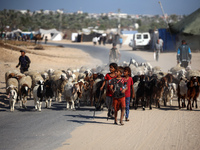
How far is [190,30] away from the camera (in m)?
35.9

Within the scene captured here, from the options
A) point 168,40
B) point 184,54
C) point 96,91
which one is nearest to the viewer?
point 96,91

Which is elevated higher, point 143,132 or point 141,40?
point 141,40

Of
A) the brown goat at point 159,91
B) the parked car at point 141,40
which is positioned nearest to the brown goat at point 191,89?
the brown goat at point 159,91

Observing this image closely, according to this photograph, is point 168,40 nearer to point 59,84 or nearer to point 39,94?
point 59,84

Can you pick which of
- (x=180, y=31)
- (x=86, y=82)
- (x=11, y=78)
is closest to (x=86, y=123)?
(x=86, y=82)

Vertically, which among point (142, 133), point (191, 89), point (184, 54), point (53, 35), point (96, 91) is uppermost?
point (53, 35)

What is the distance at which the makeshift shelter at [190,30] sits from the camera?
1415 inches

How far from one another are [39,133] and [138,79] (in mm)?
5287

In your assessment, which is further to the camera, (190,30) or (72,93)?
(190,30)

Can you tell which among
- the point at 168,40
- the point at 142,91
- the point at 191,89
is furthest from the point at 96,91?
the point at 168,40

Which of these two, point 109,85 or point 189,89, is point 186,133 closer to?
point 109,85

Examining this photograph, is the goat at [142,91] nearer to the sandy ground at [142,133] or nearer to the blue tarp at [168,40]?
the sandy ground at [142,133]

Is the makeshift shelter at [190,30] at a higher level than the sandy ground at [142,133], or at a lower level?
higher

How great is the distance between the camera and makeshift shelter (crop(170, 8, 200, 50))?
118ft
